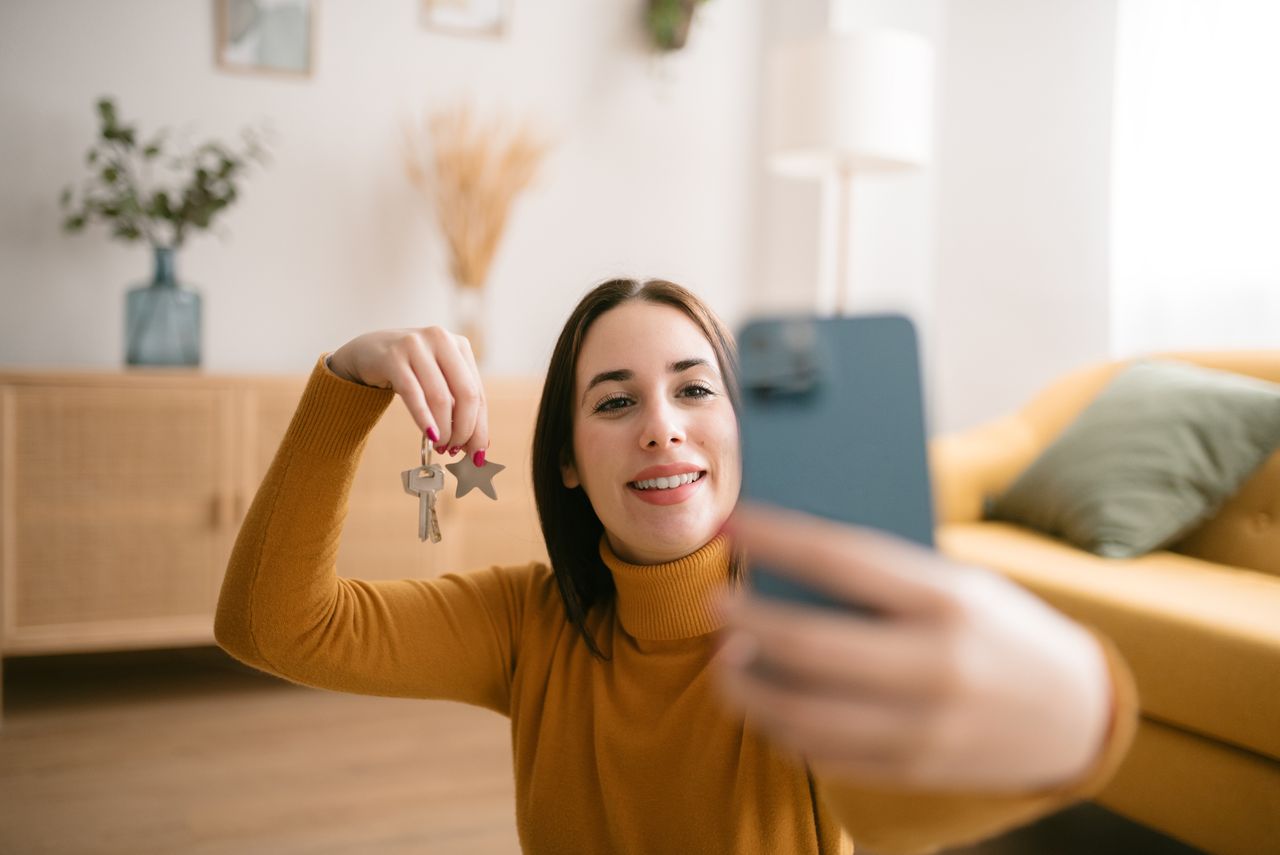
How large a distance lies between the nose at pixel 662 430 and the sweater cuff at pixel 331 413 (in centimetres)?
23

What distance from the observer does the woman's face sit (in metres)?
0.92

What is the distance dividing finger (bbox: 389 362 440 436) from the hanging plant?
109 inches

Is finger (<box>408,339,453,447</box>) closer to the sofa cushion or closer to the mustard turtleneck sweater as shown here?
the mustard turtleneck sweater

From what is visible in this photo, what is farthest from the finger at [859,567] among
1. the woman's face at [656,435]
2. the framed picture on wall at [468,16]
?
the framed picture on wall at [468,16]

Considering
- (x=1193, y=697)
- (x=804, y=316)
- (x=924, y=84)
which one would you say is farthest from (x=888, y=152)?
(x=804, y=316)

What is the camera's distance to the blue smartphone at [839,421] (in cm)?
47

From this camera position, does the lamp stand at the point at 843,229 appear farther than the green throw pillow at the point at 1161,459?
Yes

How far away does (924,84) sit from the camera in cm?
295

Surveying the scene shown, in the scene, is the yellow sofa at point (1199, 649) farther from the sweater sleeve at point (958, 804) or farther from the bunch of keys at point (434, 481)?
the sweater sleeve at point (958, 804)

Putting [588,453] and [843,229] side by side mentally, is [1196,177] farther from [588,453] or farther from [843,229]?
[588,453]

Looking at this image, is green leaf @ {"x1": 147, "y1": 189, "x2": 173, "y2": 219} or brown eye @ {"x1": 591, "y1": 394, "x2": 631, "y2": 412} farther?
green leaf @ {"x1": 147, "y1": 189, "x2": 173, "y2": 219}

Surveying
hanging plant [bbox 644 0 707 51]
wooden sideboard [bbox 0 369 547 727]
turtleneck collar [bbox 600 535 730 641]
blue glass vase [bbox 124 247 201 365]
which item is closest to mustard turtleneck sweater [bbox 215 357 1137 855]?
turtleneck collar [bbox 600 535 730 641]

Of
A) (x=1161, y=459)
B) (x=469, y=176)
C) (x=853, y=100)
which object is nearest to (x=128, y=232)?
(x=469, y=176)

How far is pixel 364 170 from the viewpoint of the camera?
3.13m
